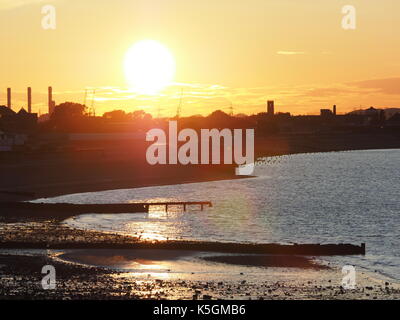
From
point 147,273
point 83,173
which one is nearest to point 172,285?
point 147,273

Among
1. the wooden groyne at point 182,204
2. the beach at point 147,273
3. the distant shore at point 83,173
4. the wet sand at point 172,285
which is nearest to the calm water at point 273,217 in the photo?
the wooden groyne at point 182,204

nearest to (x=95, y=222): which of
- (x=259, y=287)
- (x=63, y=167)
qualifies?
(x=259, y=287)

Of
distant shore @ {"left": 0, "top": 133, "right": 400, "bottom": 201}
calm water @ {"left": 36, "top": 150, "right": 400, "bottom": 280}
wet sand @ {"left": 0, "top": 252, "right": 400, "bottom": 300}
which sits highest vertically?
distant shore @ {"left": 0, "top": 133, "right": 400, "bottom": 201}

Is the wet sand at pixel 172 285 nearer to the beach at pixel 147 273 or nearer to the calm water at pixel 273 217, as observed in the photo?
the beach at pixel 147 273

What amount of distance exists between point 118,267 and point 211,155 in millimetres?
149559

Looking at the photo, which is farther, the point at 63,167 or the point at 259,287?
the point at 63,167

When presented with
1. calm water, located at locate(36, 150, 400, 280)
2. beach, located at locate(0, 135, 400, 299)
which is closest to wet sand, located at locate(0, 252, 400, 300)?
beach, located at locate(0, 135, 400, 299)

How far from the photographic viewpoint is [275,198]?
98.2 meters

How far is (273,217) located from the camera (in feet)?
242

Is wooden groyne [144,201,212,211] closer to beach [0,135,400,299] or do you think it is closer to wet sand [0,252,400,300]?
beach [0,135,400,299]

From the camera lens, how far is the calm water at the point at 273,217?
56.1m

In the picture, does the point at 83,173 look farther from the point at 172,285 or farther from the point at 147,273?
the point at 172,285

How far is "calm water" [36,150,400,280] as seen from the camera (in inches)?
2208
